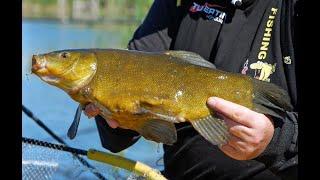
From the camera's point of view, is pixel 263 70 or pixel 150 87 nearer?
pixel 150 87

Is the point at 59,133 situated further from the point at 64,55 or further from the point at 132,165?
the point at 64,55

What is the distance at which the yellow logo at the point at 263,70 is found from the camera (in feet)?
7.16

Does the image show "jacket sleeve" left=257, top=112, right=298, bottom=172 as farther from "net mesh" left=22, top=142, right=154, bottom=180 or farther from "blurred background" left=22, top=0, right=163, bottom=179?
"net mesh" left=22, top=142, right=154, bottom=180

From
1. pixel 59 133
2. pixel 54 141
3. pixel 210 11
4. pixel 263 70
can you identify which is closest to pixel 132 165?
pixel 263 70

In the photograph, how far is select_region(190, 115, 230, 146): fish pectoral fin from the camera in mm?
1784

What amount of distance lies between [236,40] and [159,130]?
63cm

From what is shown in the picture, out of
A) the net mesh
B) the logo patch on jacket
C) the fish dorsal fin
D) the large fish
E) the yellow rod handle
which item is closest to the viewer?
the large fish

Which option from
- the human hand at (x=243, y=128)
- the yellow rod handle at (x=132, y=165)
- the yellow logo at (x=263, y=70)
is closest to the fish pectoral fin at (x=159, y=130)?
the human hand at (x=243, y=128)

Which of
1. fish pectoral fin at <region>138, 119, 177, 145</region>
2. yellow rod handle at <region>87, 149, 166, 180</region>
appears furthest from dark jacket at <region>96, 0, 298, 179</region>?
fish pectoral fin at <region>138, 119, 177, 145</region>

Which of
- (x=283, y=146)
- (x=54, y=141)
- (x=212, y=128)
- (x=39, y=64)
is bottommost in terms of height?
(x=54, y=141)

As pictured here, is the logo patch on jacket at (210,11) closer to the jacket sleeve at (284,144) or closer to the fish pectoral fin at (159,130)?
the jacket sleeve at (284,144)

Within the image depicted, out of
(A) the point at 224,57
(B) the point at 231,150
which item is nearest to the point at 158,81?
(B) the point at 231,150

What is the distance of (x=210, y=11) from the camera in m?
2.36
